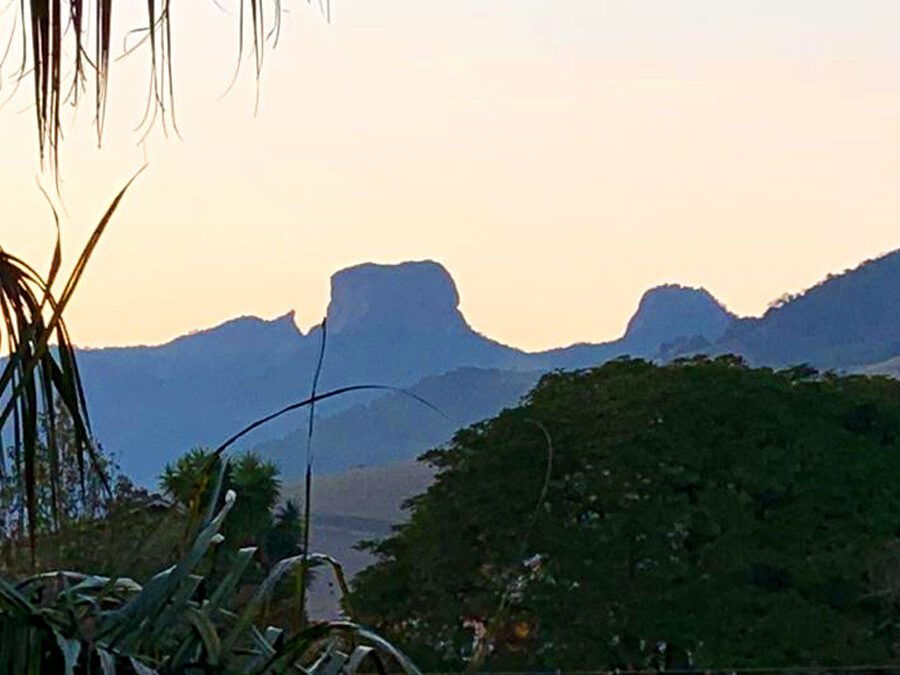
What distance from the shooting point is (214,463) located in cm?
122

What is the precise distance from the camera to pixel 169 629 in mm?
1203

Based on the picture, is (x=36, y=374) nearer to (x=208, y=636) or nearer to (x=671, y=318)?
(x=208, y=636)

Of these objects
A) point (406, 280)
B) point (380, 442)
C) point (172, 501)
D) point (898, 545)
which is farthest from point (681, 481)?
point (406, 280)

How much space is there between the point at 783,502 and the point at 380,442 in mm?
26113

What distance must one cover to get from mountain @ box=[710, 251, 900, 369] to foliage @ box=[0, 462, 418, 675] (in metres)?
58.5

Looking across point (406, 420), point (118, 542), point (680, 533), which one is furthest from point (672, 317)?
point (118, 542)

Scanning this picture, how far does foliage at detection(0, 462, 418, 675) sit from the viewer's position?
44.9 inches

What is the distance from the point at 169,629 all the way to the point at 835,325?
2533 inches

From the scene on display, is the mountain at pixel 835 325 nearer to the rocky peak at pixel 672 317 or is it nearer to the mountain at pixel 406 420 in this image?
the mountain at pixel 406 420

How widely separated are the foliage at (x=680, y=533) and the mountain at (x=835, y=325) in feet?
140

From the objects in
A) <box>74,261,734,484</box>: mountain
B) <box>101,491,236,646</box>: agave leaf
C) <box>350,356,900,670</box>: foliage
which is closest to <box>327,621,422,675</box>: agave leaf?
<box>101,491,236,646</box>: agave leaf

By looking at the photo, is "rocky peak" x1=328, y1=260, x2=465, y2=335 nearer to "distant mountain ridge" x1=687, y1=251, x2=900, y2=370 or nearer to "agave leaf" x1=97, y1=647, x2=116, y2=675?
"distant mountain ridge" x1=687, y1=251, x2=900, y2=370

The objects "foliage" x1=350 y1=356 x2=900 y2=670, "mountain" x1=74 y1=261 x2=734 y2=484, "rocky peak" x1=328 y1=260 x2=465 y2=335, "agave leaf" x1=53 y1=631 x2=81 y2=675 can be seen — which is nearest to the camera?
"agave leaf" x1=53 y1=631 x2=81 y2=675

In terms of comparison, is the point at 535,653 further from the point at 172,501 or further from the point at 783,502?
the point at 172,501
